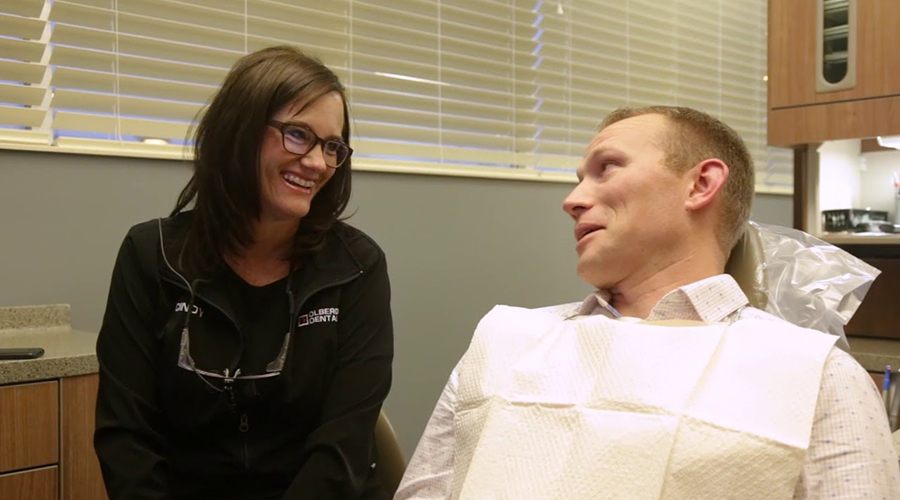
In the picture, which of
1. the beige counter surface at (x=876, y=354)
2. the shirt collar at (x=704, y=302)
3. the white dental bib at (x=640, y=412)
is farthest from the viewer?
the beige counter surface at (x=876, y=354)

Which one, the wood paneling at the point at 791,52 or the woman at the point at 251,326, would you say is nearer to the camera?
the woman at the point at 251,326

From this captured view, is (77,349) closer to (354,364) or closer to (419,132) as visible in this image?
(354,364)

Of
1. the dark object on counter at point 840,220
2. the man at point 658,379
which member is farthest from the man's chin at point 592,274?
the dark object on counter at point 840,220

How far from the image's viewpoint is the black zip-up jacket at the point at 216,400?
4.50 ft

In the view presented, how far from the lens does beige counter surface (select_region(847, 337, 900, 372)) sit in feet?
5.73

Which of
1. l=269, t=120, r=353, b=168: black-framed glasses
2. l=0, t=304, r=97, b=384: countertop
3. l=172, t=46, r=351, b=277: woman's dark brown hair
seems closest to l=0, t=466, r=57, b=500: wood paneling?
l=0, t=304, r=97, b=384: countertop

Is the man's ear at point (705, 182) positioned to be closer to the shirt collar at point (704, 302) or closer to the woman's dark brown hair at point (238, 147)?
the shirt collar at point (704, 302)

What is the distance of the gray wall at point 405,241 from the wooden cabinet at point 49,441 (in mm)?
544

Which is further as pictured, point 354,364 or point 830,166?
point 830,166

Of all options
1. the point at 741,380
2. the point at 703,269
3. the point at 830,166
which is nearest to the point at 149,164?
the point at 703,269

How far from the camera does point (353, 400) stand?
1.46 metres

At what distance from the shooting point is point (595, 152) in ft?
3.94

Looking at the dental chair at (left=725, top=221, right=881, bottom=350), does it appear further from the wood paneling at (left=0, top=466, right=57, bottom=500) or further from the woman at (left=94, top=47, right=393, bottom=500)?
the wood paneling at (left=0, top=466, right=57, bottom=500)

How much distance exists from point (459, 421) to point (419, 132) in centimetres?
183
